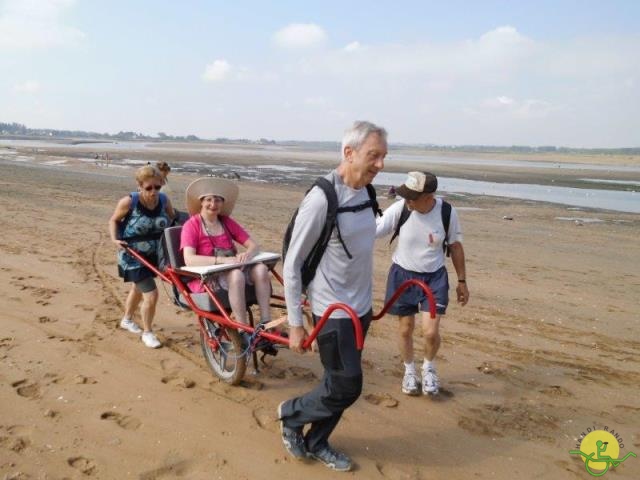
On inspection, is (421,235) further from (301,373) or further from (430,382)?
(301,373)

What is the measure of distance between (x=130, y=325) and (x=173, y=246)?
121 centimetres

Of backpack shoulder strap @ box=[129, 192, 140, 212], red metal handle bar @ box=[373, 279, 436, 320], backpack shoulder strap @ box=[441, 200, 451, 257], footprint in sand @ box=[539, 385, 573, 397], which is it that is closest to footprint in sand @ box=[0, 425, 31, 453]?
backpack shoulder strap @ box=[129, 192, 140, 212]

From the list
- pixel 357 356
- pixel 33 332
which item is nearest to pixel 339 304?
pixel 357 356

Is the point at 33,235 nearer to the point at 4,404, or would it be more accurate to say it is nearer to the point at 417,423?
the point at 4,404

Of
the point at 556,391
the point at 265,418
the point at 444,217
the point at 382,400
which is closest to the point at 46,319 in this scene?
the point at 265,418

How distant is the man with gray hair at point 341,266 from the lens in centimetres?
269

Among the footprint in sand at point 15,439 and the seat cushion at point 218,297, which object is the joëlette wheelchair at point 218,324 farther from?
the footprint in sand at point 15,439

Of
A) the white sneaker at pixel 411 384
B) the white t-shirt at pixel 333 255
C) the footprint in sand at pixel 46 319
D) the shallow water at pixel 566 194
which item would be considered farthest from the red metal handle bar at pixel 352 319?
the shallow water at pixel 566 194

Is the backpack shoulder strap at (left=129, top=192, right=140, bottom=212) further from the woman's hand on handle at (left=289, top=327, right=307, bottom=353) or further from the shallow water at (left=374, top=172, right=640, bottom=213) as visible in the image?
the shallow water at (left=374, top=172, right=640, bottom=213)

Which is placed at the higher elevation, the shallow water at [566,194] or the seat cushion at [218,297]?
the shallow water at [566,194]

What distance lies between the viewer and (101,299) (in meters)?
6.19

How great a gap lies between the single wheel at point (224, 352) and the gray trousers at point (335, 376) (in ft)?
3.31

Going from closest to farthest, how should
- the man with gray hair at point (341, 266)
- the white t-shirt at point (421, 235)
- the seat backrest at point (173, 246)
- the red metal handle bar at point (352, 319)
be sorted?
the red metal handle bar at point (352, 319), the man with gray hair at point (341, 266), the white t-shirt at point (421, 235), the seat backrest at point (173, 246)

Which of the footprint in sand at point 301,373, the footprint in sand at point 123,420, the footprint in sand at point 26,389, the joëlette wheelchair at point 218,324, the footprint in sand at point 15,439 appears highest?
the joëlette wheelchair at point 218,324
